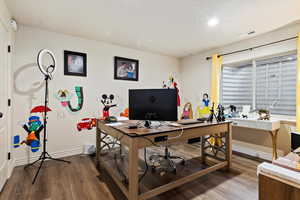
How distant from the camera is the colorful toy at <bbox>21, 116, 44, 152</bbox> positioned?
260cm

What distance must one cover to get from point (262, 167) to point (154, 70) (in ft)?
12.0

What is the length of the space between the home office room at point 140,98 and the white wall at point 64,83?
20 millimetres

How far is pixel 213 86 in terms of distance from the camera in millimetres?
3648

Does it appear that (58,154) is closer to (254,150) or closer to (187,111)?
(187,111)

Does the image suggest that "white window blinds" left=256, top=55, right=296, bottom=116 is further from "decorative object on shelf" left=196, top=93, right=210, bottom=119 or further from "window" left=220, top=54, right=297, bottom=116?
"decorative object on shelf" left=196, top=93, right=210, bottom=119

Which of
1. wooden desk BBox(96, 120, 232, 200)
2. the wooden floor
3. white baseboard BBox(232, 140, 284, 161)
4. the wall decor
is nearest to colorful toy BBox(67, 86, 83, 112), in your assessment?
the wall decor

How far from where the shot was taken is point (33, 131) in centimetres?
265

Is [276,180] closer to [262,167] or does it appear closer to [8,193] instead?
[262,167]

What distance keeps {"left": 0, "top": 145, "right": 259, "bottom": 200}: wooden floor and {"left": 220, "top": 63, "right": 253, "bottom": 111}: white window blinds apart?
5.35 feet

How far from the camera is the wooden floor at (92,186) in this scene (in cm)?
175

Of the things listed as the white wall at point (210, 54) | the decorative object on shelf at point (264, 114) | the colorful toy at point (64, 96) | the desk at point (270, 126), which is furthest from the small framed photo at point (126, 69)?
the decorative object on shelf at point (264, 114)

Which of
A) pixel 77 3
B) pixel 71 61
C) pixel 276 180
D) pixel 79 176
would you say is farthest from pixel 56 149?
pixel 276 180

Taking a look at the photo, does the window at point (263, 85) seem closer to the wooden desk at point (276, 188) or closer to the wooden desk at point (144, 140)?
the wooden desk at point (144, 140)

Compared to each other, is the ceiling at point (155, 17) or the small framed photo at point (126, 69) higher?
the ceiling at point (155, 17)
